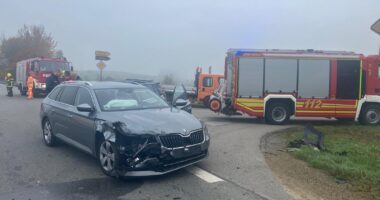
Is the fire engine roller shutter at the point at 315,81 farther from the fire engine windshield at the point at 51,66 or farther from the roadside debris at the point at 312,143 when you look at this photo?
the fire engine windshield at the point at 51,66

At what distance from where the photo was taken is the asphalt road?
5250mm

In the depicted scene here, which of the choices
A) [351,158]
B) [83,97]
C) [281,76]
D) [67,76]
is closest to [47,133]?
[83,97]

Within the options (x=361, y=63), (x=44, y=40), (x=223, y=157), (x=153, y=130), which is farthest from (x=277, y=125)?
(x=44, y=40)

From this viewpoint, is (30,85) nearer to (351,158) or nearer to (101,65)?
(101,65)

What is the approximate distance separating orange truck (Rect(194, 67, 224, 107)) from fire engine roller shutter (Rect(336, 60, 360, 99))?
8.67 meters

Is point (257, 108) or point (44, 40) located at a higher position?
point (44, 40)

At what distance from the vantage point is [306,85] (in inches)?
540

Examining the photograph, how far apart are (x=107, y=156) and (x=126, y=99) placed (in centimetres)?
144


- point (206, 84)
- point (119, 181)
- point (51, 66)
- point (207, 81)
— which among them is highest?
point (51, 66)

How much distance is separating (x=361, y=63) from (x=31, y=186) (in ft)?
38.2

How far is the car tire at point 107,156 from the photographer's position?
577 centimetres

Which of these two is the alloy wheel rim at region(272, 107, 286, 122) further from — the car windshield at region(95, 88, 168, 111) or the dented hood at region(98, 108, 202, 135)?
the dented hood at region(98, 108, 202, 135)

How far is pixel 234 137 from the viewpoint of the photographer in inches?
403

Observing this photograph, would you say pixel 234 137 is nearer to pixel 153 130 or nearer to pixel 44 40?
pixel 153 130
